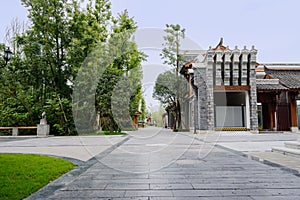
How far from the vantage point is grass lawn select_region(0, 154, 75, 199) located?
10.6 ft

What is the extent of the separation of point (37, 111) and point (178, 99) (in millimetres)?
11842

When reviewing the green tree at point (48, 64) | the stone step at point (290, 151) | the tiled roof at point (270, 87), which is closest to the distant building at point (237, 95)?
the tiled roof at point (270, 87)

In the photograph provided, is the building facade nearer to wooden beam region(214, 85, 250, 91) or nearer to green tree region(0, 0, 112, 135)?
wooden beam region(214, 85, 250, 91)

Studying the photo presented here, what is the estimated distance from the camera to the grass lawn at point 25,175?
3.24 meters

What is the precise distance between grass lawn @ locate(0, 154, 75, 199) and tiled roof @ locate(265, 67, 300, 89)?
1804cm

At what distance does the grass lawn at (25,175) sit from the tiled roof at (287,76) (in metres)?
18.0

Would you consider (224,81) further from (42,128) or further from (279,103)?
(42,128)

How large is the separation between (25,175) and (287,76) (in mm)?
21494

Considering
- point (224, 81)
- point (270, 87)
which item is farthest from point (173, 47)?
point (270, 87)

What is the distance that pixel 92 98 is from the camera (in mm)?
18328

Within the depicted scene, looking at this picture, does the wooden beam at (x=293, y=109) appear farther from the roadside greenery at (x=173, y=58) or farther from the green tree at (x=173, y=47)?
the green tree at (x=173, y=47)

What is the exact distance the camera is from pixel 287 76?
67.5ft

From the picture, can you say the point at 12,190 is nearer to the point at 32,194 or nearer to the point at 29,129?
the point at 32,194

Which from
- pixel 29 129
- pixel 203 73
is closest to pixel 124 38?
pixel 203 73
